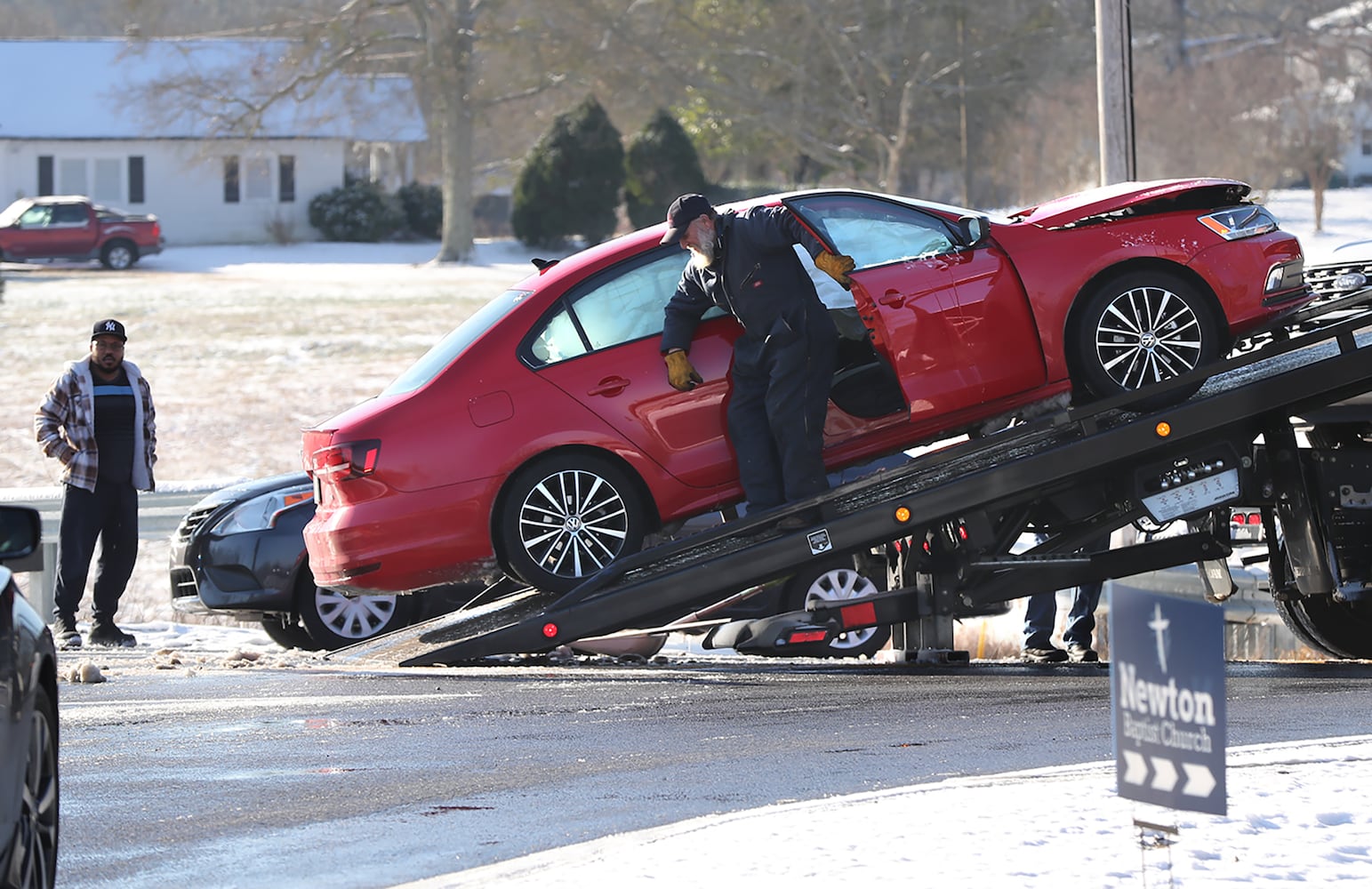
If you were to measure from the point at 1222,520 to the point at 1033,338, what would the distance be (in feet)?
4.51

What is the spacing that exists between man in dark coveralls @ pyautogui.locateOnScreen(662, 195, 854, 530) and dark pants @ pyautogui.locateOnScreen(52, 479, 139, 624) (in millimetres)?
5076

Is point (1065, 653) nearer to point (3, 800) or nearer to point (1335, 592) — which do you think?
point (1335, 592)

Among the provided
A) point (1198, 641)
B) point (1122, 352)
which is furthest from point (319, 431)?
point (1198, 641)

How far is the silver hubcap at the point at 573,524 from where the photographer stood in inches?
367

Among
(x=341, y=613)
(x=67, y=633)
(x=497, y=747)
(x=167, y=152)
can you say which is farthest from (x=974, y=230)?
(x=167, y=152)

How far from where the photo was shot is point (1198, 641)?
450 centimetres

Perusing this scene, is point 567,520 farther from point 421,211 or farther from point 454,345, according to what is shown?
point 421,211

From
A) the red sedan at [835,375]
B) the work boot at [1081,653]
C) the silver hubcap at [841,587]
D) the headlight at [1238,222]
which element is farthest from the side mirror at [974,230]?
the work boot at [1081,653]

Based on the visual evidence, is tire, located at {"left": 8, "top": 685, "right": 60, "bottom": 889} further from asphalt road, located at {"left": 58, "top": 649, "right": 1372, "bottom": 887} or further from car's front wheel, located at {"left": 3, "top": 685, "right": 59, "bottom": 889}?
asphalt road, located at {"left": 58, "top": 649, "right": 1372, "bottom": 887}

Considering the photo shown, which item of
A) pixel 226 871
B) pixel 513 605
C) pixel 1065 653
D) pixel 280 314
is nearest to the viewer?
pixel 226 871

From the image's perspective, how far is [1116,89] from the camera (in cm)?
1443

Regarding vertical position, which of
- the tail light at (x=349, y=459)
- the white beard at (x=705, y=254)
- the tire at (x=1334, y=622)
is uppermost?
the white beard at (x=705, y=254)

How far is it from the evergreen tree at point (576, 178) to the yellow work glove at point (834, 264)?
3799 centimetres

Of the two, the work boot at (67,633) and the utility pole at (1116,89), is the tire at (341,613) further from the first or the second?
the utility pole at (1116,89)
